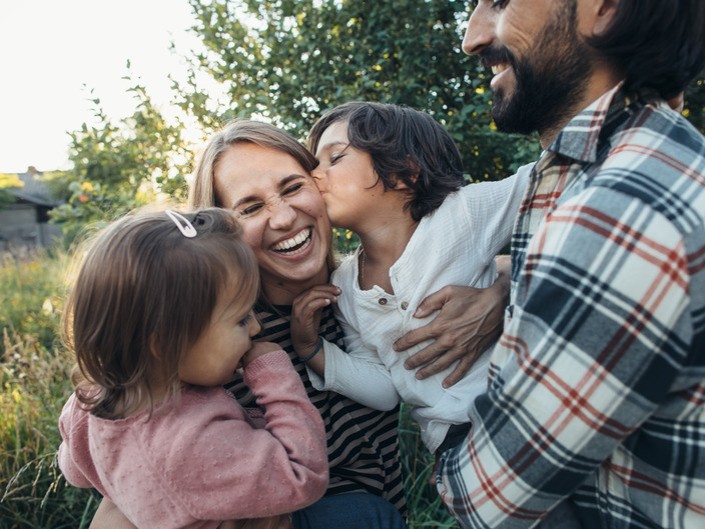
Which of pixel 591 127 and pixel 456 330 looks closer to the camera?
pixel 591 127

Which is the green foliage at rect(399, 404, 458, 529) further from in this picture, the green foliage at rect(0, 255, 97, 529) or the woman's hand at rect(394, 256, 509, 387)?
the green foliage at rect(0, 255, 97, 529)

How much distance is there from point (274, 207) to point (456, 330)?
813 mm

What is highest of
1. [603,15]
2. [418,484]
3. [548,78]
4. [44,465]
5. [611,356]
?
[603,15]

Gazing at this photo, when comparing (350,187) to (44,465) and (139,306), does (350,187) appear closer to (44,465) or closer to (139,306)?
(139,306)

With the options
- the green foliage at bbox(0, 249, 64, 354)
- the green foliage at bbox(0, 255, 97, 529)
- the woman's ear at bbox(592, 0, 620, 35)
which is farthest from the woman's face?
the green foliage at bbox(0, 249, 64, 354)

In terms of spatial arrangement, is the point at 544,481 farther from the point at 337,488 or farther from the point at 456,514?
the point at 337,488

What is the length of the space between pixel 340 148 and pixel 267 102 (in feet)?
6.94

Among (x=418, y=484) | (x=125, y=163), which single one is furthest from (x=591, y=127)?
(x=125, y=163)

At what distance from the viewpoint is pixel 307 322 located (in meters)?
2.17

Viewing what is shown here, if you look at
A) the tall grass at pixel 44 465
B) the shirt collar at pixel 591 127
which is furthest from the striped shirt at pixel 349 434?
the shirt collar at pixel 591 127

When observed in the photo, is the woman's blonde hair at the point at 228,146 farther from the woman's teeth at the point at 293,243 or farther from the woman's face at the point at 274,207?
Answer: the woman's teeth at the point at 293,243

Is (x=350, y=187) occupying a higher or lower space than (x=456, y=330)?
higher

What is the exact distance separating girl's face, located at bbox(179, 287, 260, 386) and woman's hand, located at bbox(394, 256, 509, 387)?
665 millimetres

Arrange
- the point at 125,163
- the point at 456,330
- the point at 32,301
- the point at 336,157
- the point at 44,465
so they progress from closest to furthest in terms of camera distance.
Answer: the point at 456,330
the point at 336,157
the point at 44,465
the point at 125,163
the point at 32,301
